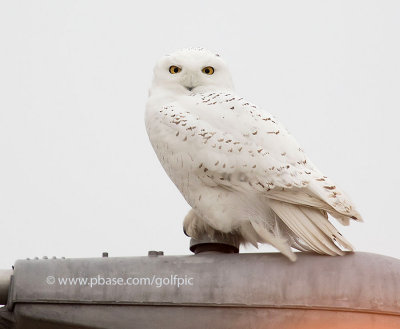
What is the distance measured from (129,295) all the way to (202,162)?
109 cm

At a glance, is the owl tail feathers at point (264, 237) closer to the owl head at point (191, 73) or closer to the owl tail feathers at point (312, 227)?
the owl tail feathers at point (312, 227)

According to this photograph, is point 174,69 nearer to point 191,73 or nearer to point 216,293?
point 191,73

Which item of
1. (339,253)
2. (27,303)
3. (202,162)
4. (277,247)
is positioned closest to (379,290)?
(339,253)

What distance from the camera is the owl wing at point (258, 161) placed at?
5570 mm

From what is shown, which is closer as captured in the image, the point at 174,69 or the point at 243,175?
the point at 243,175

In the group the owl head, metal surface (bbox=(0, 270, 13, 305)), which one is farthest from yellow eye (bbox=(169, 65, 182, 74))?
metal surface (bbox=(0, 270, 13, 305))

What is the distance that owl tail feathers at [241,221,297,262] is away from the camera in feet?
18.1

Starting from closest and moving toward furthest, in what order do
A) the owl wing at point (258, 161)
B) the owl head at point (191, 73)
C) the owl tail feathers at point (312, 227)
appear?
the owl tail feathers at point (312, 227) → the owl wing at point (258, 161) → the owl head at point (191, 73)

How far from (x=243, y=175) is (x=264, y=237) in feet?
1.52

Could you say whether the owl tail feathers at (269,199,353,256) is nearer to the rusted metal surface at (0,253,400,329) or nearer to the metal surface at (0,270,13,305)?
the rusted metal surface at (0,253,400,329)

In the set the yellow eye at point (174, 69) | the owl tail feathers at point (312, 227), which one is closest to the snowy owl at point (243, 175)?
the owl tail feathers at point (312, 227)

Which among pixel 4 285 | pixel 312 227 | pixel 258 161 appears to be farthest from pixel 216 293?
pixel 4 285

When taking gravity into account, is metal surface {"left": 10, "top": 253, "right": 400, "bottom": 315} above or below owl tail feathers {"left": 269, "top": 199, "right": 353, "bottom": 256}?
below

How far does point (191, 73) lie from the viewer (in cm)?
651
